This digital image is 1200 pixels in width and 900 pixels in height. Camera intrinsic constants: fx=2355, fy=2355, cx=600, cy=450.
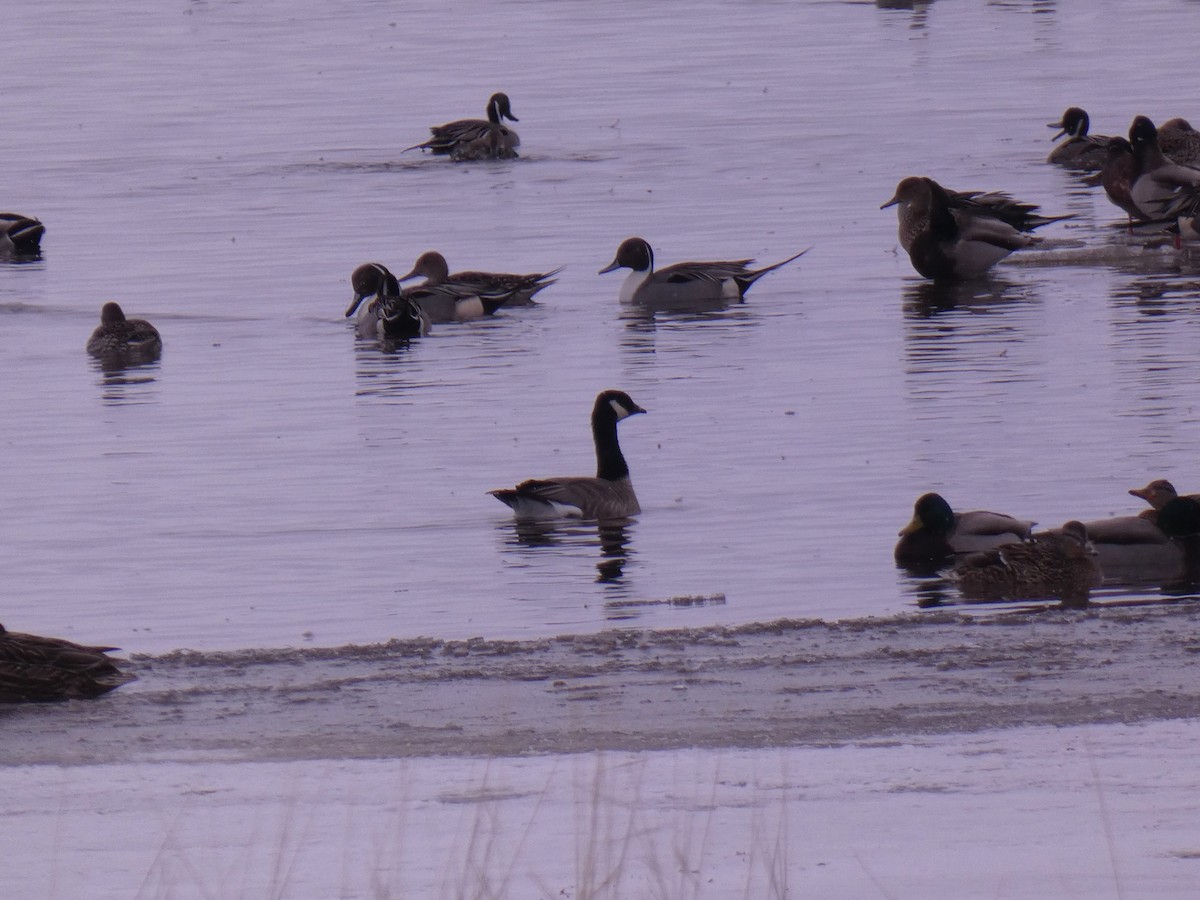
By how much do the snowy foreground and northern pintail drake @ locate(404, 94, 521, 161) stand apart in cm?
2576

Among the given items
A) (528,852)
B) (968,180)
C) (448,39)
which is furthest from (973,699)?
(448,39)

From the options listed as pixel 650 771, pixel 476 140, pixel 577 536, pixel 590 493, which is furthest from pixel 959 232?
pixel 650 771

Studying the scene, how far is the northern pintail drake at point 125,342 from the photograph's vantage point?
20266mm

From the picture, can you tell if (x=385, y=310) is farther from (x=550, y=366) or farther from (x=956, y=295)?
(x=956, y=295)

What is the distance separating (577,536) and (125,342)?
7.71 meters

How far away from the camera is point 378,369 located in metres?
20.4

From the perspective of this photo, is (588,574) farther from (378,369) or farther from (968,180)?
(968,180)

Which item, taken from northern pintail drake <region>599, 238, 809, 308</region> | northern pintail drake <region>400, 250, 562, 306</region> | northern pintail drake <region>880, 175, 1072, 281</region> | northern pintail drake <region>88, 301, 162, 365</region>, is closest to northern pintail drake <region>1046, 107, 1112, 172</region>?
northern pintail drake <region>880, 175, 1072, 281</region>

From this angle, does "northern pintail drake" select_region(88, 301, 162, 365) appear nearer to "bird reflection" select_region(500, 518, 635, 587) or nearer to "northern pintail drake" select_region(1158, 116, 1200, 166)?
"bird reflection" select_region(500, 518, 635, 587)

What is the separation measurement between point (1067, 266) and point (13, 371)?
10775 mm

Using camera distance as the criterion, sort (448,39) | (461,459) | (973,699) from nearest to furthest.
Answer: (973,699)
(461,459)
(448,39)

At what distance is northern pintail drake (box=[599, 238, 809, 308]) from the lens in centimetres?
2267

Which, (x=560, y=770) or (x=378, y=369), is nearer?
(x=560, y=770)

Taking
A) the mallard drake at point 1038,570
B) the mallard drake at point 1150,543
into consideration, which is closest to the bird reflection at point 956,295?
the mallard drake at point 1150,543
